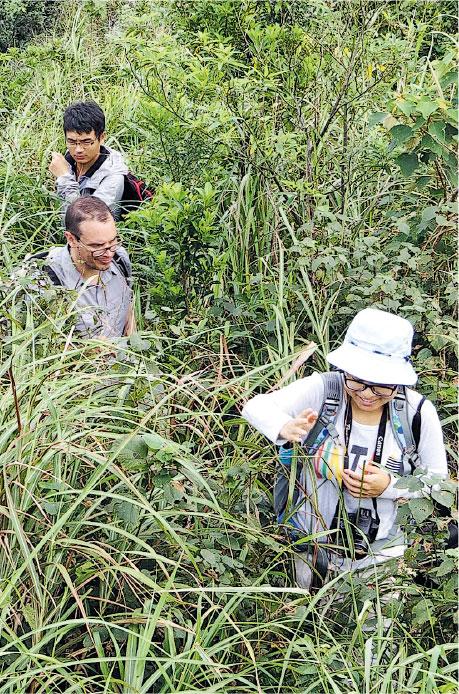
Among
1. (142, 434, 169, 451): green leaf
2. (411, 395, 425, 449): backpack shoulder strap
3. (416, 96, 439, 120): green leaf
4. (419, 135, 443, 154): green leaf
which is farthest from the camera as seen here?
(419, 135, 443, 154): green leaf

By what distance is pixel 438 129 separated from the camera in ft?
11.1

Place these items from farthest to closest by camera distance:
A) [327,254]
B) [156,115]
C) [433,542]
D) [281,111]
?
1. [281,111]
2. [156,115]
3. [327,254]
4. [433,542]

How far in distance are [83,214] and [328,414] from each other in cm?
137

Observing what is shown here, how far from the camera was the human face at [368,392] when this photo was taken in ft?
8.46

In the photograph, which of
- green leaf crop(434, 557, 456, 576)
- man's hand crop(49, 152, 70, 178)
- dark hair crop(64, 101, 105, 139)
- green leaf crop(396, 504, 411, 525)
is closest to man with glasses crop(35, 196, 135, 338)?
dark hair crop(64, 101, 105, 139)

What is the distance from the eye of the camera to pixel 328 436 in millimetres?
2662

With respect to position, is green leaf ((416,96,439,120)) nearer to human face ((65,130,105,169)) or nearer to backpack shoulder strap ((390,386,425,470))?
backpack shoulder strap ((390,386,425,470))

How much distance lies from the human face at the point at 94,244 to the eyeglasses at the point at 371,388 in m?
1.28

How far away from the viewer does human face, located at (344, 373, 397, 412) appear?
258 centimetres

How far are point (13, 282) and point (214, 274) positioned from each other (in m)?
0.98

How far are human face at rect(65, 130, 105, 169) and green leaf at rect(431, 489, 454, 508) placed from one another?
9.02ft

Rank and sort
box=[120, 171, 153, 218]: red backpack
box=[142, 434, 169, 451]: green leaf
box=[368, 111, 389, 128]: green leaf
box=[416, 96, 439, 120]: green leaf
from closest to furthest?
box=[142, 434, 169, 451]: green leaf → box=[416, 96, 439, 120]: green leaf → box=[368, 111, 389, 128]: green leaf → box=[120, 171, 153, 218]: red backpack

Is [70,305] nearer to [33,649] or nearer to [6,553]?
[6,553]

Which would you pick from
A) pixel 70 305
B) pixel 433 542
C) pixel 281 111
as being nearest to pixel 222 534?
pixel 433 542
